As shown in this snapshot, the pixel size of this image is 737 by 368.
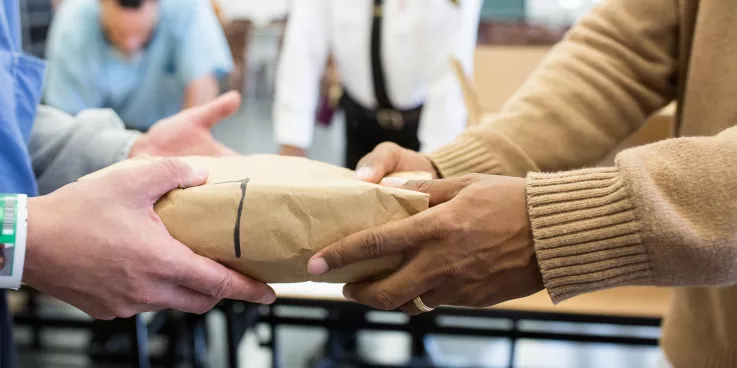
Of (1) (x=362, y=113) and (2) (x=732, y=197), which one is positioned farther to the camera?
(1) (x=362, y=113)

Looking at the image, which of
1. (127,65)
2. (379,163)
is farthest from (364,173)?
(127,65)

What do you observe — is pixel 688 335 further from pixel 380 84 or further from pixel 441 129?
pixel 380 84

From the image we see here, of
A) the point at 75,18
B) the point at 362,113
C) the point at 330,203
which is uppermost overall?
the point at 330,203

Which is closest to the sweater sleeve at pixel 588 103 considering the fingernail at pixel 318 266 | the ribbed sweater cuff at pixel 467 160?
the ribbed sweater cuff at pixel 467 160

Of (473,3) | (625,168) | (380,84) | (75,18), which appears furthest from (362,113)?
(625,168)

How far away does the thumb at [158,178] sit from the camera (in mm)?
599

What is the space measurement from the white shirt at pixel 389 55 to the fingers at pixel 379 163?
2.80 feet

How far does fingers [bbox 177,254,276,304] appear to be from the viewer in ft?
2.00

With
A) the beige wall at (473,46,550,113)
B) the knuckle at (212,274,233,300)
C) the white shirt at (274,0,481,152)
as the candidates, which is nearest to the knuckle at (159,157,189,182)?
the knuckle at (212,274,233,300)

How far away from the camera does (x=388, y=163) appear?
744mm

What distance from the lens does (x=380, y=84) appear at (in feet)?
5.78

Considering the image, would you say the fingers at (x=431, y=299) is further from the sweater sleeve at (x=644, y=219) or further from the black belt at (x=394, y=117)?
the black belt at (x=394, y=117)

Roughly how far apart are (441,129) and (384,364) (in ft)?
2.32

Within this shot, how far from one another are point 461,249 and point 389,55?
1239mm
